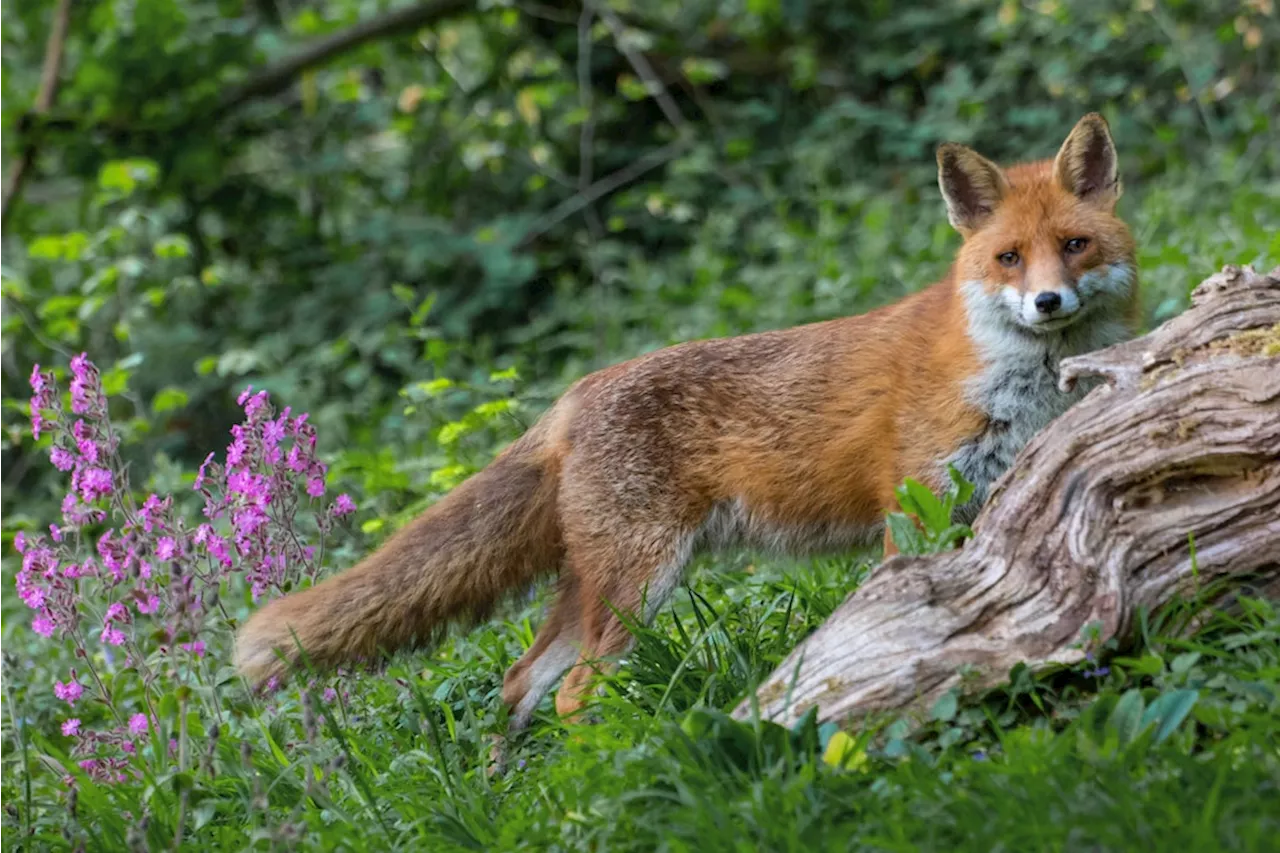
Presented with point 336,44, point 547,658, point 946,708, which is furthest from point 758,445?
point 336,44

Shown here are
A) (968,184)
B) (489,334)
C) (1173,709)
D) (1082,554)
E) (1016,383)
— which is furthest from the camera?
(489,334)

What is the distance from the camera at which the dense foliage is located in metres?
3.11

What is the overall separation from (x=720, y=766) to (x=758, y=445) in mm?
1656

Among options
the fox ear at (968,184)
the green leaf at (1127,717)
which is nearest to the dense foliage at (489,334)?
the green leaf at (1127,717)

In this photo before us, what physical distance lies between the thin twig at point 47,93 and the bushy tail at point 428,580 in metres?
5.31

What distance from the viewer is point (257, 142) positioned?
1073 centimetres

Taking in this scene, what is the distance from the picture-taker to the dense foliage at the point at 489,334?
10.2 ft

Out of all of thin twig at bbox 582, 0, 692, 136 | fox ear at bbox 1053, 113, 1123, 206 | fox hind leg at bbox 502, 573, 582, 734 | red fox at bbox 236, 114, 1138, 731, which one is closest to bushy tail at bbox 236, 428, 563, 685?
red fox at bbox 236, 114, 1138, 731

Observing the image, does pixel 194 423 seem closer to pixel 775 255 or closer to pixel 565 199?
pixel 565 199

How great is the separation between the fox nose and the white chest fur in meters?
0.19

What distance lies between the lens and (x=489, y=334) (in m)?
9.71

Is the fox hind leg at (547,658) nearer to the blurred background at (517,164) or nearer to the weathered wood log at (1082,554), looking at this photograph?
the weathered wood log at (1082,554)

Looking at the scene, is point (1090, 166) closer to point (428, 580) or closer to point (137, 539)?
point (428, 580)

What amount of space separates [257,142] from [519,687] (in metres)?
A: 7.36
